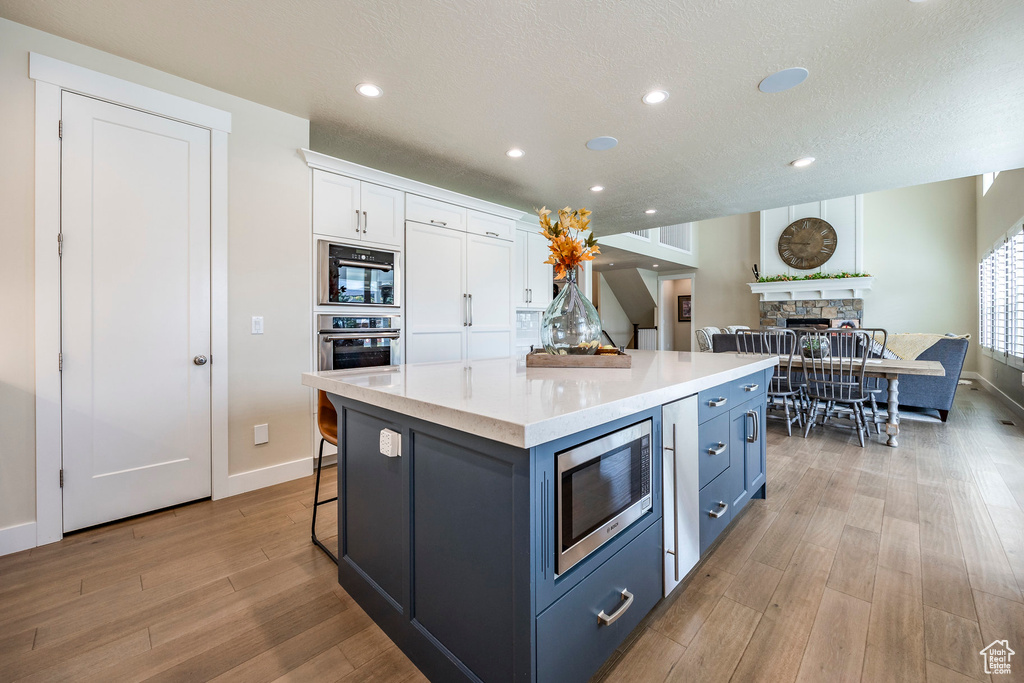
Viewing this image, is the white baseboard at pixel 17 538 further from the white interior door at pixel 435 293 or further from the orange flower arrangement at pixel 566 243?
the orange flower arrangement at pixel 566 243

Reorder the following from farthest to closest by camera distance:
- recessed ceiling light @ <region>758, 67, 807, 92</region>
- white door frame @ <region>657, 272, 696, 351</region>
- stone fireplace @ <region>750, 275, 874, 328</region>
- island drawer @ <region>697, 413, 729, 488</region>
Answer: white door frame @ <region>657, 272, 696, 351</region> → stone fireplace @ <region>750, 275, 874, 328</region> → recessed ceiling light @ <region>758, 67, 807, 92</region> → island drawer @ <region>697, 413, 729, 488</region>

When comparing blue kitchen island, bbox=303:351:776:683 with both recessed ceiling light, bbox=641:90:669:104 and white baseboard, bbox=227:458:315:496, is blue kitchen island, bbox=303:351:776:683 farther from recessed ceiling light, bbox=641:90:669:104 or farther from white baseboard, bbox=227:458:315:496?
recessed ceiling light, bbox=641:90:669:104

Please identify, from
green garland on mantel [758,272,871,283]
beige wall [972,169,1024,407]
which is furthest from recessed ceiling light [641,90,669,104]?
green garland on mantel [758,272,871,283]

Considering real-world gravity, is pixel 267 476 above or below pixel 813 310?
below

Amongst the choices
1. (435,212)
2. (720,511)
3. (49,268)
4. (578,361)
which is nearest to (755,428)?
(720,511)

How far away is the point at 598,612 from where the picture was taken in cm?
107

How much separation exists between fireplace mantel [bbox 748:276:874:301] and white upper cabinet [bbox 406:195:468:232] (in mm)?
7399

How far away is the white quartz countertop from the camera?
835mm

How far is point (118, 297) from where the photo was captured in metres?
2.13

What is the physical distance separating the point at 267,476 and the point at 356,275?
146cm

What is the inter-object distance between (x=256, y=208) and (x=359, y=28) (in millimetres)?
1270

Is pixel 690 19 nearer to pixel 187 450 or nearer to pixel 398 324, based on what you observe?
pixel 398 324

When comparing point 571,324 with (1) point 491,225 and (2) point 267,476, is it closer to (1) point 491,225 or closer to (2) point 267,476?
(2) point 267,476

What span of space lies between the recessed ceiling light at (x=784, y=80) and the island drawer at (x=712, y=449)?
1.90 metres
